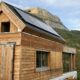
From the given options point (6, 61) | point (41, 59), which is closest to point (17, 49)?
point (6, 61)

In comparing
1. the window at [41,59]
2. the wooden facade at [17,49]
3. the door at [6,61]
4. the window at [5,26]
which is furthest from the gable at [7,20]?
the window at [41,59]

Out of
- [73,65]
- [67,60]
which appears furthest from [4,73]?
[67,60]

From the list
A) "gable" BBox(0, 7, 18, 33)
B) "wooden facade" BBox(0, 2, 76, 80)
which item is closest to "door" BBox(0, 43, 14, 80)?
"wooden facade" BBox(0, 2, 76, 80)

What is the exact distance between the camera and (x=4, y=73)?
15250 millimetres

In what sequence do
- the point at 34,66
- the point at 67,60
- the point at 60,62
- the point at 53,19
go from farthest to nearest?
the point at 53,19 → the point at 67,60 → the point at 60,62 → the point at 34,66

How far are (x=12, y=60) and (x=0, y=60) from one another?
3.32 ft

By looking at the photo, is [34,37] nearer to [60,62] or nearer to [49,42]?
[49,42]

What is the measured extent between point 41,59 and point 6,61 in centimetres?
369

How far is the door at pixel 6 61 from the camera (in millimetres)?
15044

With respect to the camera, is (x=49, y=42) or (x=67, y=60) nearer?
(x=49, y=42)

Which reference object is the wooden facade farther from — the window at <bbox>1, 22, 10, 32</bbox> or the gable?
the window at <bbox>1, 22, 10, 32</bbox>

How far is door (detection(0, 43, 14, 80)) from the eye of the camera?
15.0m

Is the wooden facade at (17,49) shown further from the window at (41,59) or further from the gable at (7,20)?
the window at (41,59)

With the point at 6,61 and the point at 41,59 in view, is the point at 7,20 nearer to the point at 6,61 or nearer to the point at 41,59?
the point at 6,61
